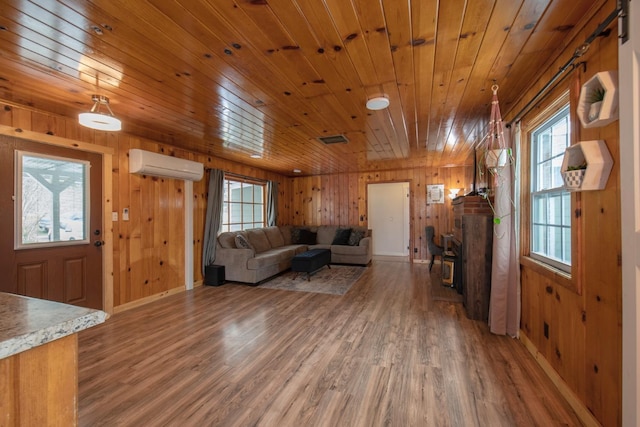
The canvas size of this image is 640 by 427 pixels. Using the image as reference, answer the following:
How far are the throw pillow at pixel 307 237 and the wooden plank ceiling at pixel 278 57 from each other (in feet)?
12.6

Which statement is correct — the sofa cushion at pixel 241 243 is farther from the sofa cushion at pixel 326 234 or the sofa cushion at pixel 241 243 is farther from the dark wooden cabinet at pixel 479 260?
the dark wooden cabinet at pixel 479 260

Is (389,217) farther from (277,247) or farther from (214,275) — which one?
(214,275)

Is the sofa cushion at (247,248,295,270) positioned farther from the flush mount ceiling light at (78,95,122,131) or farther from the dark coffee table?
the flush mount ceiling light at (78,95,122,131)

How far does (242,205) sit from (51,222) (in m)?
3.28

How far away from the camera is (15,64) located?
1881 millimetres

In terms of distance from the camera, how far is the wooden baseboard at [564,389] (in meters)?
1.53

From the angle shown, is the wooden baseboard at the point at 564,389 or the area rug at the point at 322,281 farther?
the area rug at the point at 322,281

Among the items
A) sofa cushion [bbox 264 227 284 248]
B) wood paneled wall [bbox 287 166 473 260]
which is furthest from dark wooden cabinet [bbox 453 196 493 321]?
sofa cushion [bbox 264 227 284 248]

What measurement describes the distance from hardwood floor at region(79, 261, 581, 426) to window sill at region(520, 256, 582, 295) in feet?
2.35

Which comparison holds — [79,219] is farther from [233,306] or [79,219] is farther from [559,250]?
[559,250]

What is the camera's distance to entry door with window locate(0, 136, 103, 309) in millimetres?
2543

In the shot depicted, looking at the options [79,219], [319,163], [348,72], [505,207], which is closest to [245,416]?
[348,72]

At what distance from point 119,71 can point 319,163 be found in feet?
12.8

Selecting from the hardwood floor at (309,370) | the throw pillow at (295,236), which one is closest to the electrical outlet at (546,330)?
the hardwood floor at (309,370)
